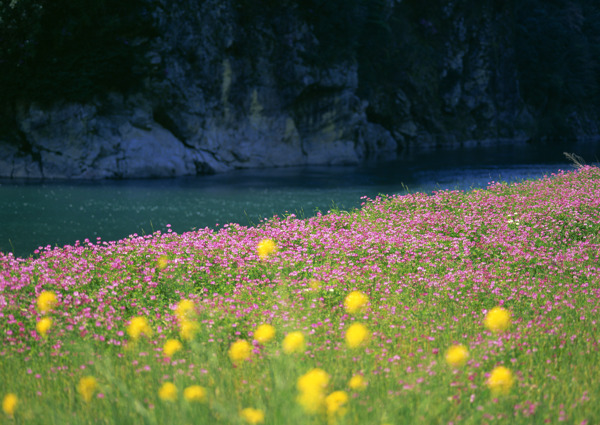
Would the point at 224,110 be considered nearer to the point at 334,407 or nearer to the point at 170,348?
the point at 170,348

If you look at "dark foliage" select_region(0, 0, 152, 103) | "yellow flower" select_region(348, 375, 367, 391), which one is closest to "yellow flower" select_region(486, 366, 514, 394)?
"yellow flower" select_region(348, 375, 367, 391)

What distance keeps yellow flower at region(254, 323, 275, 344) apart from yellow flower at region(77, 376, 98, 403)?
1.21 m

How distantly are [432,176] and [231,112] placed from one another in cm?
1058

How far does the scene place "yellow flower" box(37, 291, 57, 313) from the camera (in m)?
5.31

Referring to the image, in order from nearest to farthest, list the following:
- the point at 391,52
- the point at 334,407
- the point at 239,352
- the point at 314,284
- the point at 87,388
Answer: the point at 334,407 → the point at 87,388 → the point at 239,352 → the point at 314,284 → the point at 391,52

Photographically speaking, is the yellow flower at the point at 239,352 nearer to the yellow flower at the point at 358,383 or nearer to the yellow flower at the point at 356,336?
the yellow flower at the point at 356,336

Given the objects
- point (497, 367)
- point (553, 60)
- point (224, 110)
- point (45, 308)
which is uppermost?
point (553, 60)

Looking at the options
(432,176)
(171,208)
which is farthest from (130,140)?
(432,176)

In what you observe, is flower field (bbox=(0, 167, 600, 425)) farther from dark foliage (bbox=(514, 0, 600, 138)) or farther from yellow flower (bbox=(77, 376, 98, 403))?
dark foliage (bbox=(514, 0, 600, 138))

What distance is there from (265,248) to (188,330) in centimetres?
320

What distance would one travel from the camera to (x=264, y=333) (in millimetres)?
4727

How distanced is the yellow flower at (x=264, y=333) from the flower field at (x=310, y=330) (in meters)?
0.03

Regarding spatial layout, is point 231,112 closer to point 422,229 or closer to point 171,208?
point 171,208

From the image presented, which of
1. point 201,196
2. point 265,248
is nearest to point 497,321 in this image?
point 265,248
